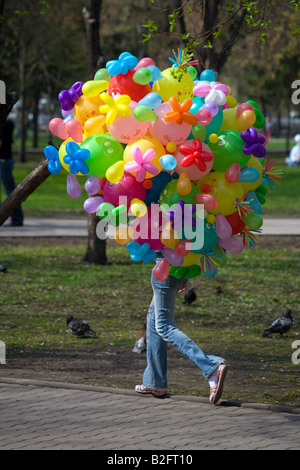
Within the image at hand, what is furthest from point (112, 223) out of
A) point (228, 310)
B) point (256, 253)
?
point (256, 253)

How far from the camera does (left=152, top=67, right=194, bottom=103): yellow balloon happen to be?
254 inches

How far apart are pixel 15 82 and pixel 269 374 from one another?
33.6 metres

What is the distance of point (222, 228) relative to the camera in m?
6.31

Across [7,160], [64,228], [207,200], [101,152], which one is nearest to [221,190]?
[207,200]

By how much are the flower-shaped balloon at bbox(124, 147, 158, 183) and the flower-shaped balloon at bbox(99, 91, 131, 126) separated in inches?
13.0

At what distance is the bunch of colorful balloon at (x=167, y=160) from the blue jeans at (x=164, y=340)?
28 centimetres

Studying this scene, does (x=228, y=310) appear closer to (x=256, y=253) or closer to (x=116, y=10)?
(x=256, y=253)

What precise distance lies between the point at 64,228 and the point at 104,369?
10.6 meters

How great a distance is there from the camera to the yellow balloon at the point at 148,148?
20.2 feet

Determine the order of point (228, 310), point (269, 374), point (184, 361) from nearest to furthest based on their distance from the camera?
point (269, 374) < point (184, 361) < point (228, 310)

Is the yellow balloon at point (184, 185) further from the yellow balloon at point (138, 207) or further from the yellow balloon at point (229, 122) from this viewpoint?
the yellow balloon at point (229, 122)

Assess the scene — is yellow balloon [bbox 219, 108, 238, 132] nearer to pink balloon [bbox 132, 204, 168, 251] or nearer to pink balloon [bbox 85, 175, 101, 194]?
pink balloon [bbox 132, 204, 168, 251]

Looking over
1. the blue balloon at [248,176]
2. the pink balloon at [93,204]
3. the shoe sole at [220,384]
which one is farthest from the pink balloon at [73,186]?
the shoe sole at [220,384]

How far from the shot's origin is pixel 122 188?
624 centimetres
